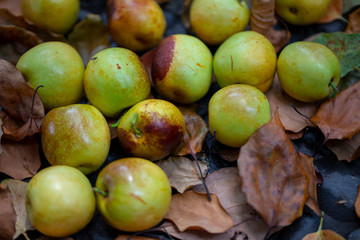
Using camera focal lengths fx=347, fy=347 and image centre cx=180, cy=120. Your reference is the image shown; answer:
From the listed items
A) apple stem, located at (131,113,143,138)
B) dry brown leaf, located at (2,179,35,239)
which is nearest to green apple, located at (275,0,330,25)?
apple stem, located at (131,113,143,138)

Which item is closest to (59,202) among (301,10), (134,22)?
(134,22)

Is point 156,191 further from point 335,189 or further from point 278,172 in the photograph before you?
point 335,189

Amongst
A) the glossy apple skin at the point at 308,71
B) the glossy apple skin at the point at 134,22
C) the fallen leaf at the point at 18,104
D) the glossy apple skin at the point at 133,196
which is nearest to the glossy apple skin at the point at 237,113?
the glossy apple skin at the point at 308,71

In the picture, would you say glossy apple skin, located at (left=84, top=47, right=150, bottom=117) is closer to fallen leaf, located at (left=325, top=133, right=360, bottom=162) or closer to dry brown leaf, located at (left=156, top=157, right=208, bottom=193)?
dry brown leaf, located at (left=156, top=157, right=208, bottom=193)

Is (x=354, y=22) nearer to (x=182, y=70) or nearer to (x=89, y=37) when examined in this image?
(x=182, y=70)

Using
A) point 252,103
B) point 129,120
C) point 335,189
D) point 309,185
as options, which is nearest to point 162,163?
point 129,120

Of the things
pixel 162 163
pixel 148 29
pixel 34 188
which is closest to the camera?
pixel 34 188
